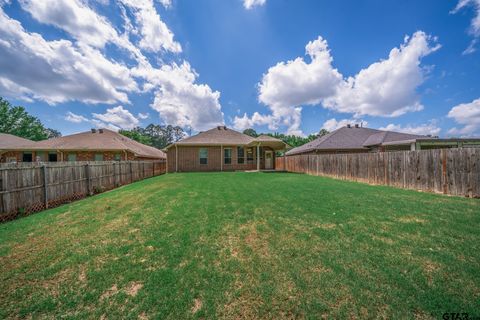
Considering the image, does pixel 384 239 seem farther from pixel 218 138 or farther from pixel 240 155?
pixel 218 138

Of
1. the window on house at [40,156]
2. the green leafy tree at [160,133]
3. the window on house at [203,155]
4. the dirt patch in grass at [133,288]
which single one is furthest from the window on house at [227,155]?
the green leafy tree at [160,133]

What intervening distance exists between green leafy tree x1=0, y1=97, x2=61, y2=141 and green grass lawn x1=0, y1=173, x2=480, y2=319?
46401 mm

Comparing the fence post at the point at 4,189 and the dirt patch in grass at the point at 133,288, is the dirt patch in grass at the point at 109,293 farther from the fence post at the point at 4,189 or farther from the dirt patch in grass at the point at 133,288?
the fence post at the point at 4,189

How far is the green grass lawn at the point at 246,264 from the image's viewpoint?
214 centimetres

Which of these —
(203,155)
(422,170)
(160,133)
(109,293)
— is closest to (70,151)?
(203,155)

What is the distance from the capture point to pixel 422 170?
796 centimetres

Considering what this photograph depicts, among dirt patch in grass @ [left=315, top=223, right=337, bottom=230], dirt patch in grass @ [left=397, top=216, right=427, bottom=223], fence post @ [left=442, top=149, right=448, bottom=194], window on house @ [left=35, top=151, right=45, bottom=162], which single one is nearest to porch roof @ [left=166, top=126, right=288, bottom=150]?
fence post @ [left=442, top=149, right=448, bottom=194]

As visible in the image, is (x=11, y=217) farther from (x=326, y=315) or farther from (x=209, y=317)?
(x=326, y=315)

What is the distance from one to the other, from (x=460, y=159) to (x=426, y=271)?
7098mm

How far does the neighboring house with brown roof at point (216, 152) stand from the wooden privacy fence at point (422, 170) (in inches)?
318

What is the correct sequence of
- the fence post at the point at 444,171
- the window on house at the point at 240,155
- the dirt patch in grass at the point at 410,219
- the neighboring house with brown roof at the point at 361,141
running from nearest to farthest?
the dirt patch in grass at the point at 410,219
the fence post at the point at 444,171
the neighboring house with brown roof at the point at 361,141
the window on house at the point at 240,155

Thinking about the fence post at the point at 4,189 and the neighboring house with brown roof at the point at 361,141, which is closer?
the fence post at the point at 4,189

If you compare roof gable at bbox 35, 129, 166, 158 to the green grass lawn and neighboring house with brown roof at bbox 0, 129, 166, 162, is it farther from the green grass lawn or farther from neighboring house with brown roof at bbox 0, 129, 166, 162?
the green grass lawn

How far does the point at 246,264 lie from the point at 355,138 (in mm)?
24271
